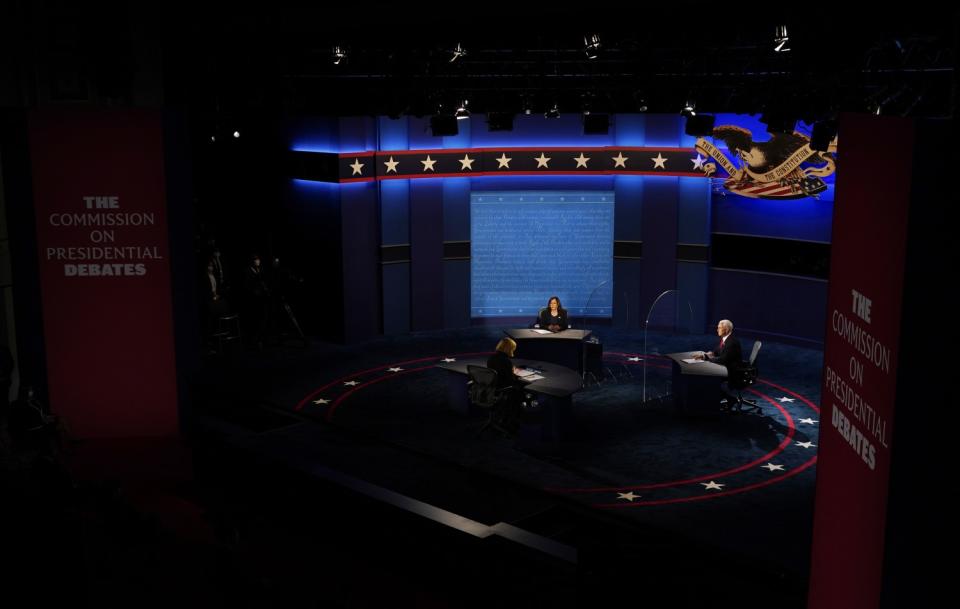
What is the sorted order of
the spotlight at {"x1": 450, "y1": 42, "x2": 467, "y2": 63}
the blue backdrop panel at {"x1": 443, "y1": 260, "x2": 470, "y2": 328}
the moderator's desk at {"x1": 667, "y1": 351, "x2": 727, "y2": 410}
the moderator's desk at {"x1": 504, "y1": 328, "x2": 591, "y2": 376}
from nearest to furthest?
the spotlight at {"x1": 450, "y1": 42, "x2": 467, "y2": 63}
the moderator's desk at {"x1": 667, "y1": 351, "x2": 727, "y2": 410}
the moderator's desk at {"x1": 504, "y1": 328, "x2": 591, "y2": 376}
the blue backdrop panel at {"x1": 443, "y1": 260, "x2": 470, "y2": 328}

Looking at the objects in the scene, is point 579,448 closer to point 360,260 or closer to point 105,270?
point 105,270

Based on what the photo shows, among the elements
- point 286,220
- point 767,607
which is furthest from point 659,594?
point 286,220

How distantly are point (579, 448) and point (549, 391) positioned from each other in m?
0.72

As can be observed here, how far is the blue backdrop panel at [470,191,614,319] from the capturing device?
16891 millimetres

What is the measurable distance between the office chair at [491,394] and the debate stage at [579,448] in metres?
0.27

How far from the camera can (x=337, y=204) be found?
50.9ft

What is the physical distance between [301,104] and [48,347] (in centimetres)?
510

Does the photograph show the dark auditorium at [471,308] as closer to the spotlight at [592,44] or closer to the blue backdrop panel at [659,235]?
the blue backdrop panel at [659,235]

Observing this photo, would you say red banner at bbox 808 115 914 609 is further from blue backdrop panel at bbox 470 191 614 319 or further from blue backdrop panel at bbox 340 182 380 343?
blue backdrop panel at bbox 470 191 614 319

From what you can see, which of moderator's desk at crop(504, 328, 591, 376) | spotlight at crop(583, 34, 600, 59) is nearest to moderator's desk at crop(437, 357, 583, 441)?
moderator's desk at crop(504, 328, 591, 376)

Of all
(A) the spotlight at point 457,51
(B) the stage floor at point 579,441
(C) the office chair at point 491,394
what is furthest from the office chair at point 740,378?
(A) the spotlight at point 457,51

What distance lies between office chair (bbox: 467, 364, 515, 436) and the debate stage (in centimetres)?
27

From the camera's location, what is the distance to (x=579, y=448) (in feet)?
36.0

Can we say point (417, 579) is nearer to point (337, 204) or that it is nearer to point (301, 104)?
point (301, 104)
